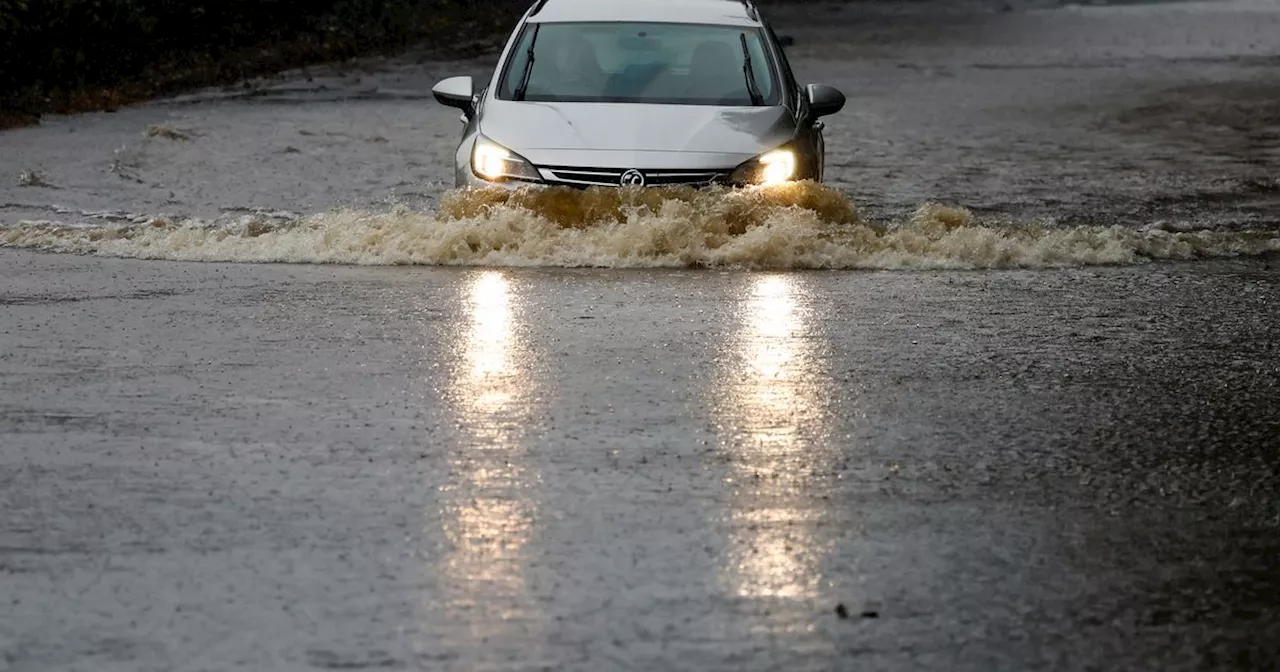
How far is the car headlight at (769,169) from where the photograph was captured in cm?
1276

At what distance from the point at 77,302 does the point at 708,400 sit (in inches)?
162

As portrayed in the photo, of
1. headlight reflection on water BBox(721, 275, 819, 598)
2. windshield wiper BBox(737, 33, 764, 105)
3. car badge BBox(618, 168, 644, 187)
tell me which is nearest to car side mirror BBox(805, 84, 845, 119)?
windshield wiper BBox(737, 33, 764, 105)

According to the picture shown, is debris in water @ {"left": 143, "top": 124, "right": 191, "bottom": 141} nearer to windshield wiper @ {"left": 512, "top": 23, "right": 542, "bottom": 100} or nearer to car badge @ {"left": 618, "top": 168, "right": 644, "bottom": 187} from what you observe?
windshield wiper @ {"left": 512, "top": 23, "right": 542, "bottom": 100}

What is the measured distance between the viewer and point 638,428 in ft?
25.5

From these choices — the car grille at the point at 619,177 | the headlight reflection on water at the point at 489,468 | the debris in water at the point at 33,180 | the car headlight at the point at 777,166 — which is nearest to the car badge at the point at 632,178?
the car grille at the point at 619,177

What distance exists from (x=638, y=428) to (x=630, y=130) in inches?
206

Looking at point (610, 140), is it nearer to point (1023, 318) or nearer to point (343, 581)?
point (1023, 318)

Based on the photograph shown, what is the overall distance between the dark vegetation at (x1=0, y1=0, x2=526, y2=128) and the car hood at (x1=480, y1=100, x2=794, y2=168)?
11.3 meters

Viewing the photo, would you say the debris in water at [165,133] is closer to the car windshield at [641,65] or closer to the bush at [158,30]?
the bush at [158,30]

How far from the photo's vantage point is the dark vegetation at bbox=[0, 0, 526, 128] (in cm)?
2533

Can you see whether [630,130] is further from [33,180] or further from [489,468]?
[33,180]

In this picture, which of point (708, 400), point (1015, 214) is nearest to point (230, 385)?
point (708, 400)

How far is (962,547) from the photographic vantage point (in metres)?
6.17

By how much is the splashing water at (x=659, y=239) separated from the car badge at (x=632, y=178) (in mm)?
60
